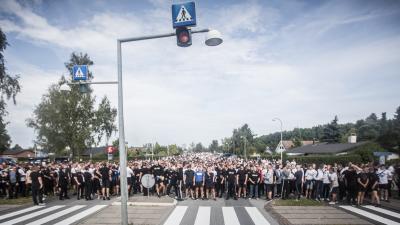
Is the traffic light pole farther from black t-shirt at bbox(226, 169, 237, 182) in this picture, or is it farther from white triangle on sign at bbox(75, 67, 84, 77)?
black t-shirt at bbox(226, 169, 237, 182)

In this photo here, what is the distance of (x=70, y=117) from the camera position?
4441cm

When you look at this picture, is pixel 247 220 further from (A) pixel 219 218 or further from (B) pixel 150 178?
(B) pixel 150 178

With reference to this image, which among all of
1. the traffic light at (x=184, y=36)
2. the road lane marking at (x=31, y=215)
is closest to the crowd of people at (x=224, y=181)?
the road lane marking at (x=31, y=215)

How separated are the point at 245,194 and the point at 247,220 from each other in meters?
5.76

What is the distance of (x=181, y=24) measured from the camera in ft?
23.1

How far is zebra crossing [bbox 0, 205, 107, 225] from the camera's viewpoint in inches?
440

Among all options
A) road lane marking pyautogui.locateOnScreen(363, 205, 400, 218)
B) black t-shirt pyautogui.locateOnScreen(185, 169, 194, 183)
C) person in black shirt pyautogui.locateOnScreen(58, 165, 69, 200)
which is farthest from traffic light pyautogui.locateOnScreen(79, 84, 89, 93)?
road lane marking pyautogui.locateOnScreen(363, 205, 400, 218)

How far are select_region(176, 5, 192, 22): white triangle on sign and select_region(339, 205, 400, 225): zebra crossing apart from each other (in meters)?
9.90

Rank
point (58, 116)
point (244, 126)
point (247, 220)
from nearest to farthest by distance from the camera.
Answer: point (247, 220), point (58, 116), point (244, 126)

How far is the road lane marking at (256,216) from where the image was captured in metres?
10.9

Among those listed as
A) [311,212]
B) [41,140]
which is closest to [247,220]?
[311,212]

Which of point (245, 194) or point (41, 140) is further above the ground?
point (41, 140)

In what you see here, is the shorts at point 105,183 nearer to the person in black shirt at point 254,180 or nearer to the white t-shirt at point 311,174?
the person in black shirt at point 254,180

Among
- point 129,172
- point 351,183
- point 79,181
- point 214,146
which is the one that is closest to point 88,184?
point 79,181
